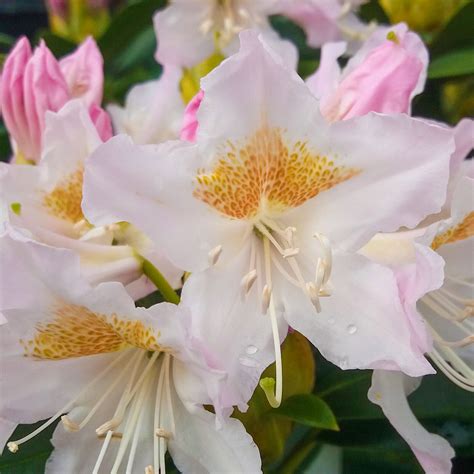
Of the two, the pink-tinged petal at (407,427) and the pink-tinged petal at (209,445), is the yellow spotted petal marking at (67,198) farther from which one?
the pink-tinged petal at (407,427)

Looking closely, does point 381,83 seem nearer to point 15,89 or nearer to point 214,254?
point 214,254

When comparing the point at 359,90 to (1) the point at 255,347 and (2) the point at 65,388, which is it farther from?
(2) the point at 65,388

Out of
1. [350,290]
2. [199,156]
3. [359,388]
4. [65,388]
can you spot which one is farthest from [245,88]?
[359,388]

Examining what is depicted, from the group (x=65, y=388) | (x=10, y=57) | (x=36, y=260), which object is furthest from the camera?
(x=10, y=57)

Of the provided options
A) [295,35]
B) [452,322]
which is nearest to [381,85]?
[452,322]

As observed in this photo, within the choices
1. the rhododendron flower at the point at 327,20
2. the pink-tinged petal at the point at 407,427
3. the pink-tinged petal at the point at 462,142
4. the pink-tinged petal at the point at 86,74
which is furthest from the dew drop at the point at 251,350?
the rhododendron flower at the point at 327,20
